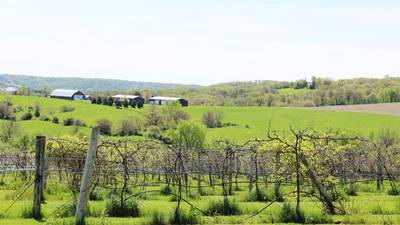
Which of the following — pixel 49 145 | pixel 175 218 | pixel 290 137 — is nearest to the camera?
pixel 175 218

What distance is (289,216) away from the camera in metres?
13.9

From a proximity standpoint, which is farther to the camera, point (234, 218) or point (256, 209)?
point (256, 209)

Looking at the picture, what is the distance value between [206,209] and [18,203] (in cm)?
578

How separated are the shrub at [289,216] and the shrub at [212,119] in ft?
307

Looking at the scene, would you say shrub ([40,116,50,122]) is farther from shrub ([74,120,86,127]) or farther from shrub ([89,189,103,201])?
shrub ([89,189,103,201])

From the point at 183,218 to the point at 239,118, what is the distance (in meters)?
100

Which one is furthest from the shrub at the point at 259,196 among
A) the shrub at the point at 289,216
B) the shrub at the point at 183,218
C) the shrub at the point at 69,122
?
the shrub at the point at 69,122

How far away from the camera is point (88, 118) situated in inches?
4306

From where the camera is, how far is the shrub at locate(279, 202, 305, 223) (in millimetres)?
13758

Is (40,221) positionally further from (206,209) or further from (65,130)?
(65,130)

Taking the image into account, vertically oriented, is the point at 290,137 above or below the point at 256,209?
above

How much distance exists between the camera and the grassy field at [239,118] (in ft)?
302

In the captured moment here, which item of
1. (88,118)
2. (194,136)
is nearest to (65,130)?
(88,118)

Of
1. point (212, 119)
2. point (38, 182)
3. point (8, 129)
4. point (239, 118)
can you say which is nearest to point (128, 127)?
point (212, 119)
